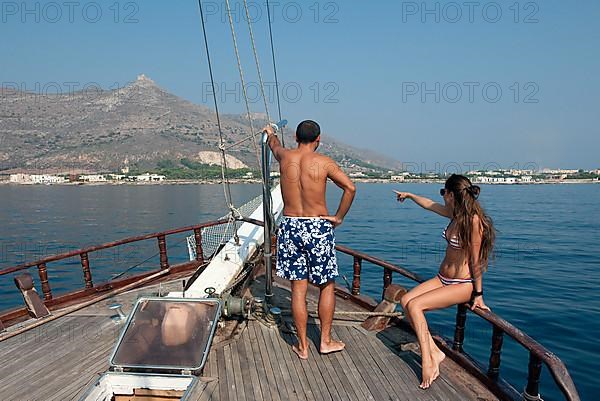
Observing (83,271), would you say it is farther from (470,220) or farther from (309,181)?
(470,220)

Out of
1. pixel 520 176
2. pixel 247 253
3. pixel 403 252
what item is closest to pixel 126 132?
pixel 520 176

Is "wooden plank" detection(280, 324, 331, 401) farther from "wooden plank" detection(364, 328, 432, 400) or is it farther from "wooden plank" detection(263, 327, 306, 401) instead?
"wooden plank" detection(364, 328, 432, 400)

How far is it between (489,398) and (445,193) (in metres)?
1.69

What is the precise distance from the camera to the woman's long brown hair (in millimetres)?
3244

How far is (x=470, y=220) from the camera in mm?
3242

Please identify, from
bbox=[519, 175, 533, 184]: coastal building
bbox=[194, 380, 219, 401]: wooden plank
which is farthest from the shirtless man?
bbox=[519, 175, 533, 184]: coastal building

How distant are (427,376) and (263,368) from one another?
144 centimetres

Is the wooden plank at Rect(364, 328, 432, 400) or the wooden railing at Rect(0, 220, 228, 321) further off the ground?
the wooden railing at Rect(0, 220, 228, 321)

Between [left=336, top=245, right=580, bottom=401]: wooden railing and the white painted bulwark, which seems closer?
[left=336, top=245, right=580, bottom=401]: wooden railing

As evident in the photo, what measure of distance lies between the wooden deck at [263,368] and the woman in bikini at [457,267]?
0.31 m

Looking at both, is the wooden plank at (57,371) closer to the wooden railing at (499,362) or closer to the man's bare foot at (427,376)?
the man's bare foot at (427,376)

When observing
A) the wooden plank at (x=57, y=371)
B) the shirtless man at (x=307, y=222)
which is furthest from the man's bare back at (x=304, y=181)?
the wooden plank at (x=57, y=371)

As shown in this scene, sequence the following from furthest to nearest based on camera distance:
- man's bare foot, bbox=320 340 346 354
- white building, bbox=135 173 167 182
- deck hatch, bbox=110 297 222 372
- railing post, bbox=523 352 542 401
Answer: white building, bbox=135 173 167 182, man's bare foot, bbox=320 340 346 354, deck hatch, bbox=110 297 222 372, railing post, bbox=523 352 542 401

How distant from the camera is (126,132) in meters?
178
